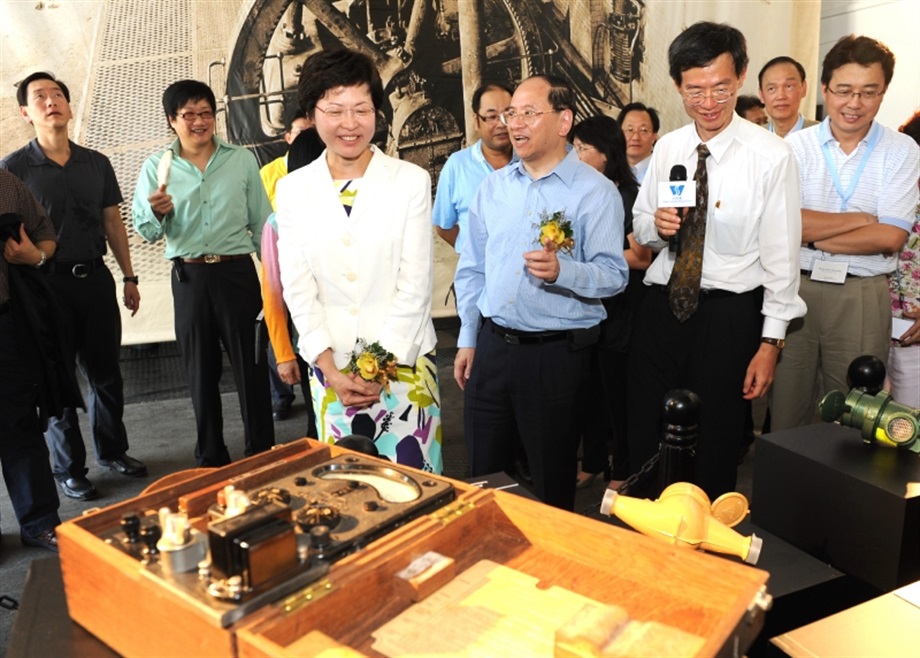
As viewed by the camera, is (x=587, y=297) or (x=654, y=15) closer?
(x=587, y=297)

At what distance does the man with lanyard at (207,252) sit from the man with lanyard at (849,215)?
2.34 meters

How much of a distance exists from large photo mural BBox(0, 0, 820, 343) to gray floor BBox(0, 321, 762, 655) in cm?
37

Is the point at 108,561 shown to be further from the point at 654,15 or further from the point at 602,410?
the point at 654,15

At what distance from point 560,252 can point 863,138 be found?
1.29m

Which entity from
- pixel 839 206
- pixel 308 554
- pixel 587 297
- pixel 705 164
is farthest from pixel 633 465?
pixel 308 554

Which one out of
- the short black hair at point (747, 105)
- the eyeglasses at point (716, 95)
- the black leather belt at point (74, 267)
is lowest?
the black leather belt at point (74, 267)

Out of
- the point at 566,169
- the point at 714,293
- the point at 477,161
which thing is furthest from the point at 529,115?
the point at 477,161

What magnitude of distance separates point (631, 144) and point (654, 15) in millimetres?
2245

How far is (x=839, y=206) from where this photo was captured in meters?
2.75

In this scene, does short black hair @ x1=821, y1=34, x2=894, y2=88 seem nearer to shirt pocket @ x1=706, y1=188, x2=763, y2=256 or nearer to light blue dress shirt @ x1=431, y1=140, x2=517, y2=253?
shirt pocket @ x1=706, y1=188, x2=763, y2=256

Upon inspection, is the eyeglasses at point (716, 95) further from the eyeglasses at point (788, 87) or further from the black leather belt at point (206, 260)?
the black leather belt at point (206, 260)

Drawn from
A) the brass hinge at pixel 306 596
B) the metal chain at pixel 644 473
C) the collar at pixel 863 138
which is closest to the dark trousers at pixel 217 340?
the metal chain at pixel 644 473

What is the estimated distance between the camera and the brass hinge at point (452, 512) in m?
1.02

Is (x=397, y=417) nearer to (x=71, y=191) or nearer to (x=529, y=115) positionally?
(x=529, y=115)
